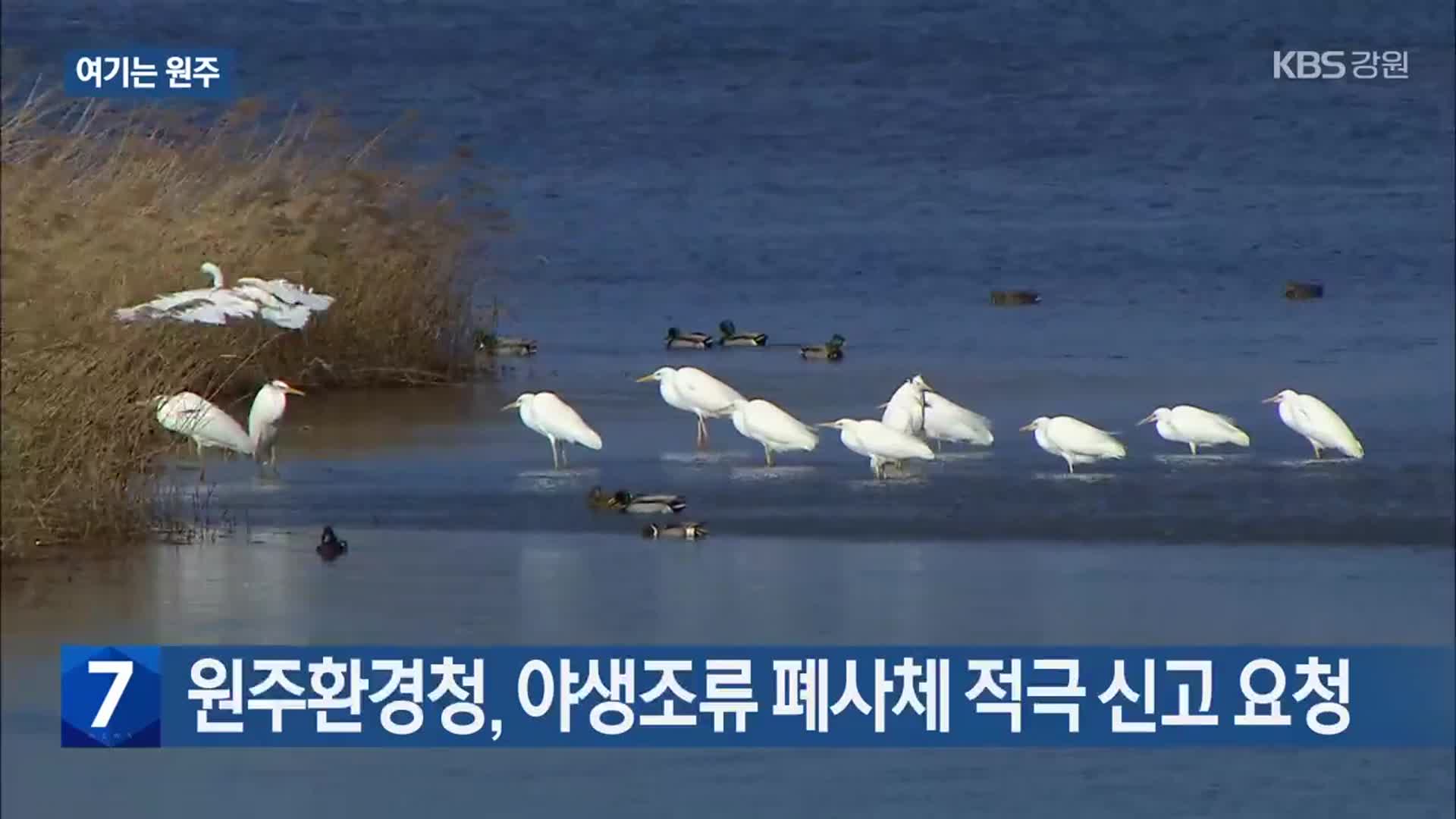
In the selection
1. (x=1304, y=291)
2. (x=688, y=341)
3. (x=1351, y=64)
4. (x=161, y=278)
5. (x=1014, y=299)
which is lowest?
(x=161, y=278)

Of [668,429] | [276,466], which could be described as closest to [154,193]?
[276,466]

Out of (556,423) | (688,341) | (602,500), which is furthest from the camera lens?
(688,341)

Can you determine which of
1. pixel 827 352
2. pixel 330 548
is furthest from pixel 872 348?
pixel 330 548

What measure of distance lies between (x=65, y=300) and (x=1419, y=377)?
625 cm

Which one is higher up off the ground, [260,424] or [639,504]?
[260,424]

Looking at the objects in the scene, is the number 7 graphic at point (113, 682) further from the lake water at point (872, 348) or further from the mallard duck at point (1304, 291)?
the mallard duck at point (1304, 291)

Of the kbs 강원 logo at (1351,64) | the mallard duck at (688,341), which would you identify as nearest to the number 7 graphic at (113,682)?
the mallard duck at (688,341)

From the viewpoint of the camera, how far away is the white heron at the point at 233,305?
8.52 meters

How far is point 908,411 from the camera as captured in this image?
9.68 metres

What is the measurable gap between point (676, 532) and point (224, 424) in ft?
4.71

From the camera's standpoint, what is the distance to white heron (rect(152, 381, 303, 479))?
27.0 feet

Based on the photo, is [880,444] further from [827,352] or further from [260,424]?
[827,352]

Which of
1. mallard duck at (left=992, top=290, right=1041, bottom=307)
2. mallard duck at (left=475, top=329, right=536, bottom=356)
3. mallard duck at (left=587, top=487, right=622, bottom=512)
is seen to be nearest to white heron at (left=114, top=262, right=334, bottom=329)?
mallard duck at (left=587, top=487, right=622, bottom=512)

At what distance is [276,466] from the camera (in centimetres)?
938
